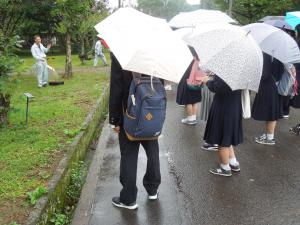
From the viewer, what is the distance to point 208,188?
5.04 metres

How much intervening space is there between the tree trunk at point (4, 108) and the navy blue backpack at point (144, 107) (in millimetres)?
3600

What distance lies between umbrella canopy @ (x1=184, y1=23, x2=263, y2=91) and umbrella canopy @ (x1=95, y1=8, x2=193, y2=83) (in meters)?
0.79

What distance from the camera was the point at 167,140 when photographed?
23.3 feet

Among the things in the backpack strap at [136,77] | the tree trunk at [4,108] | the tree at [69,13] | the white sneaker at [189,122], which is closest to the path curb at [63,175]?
A: the tree trunk at [4,108]

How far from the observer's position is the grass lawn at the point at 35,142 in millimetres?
4336

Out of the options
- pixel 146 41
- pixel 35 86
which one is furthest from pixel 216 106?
pixel 35 86

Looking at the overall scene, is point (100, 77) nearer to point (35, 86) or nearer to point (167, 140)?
point (35, 86)

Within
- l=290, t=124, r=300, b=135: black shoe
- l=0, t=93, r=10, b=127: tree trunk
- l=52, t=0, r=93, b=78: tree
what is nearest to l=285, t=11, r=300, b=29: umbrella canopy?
l=290, t=124, r=300, b=135: black shoe

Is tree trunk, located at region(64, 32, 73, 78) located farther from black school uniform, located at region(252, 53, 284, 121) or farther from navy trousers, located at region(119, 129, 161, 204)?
navy trousers, located at region(119, 129, 161, 204)

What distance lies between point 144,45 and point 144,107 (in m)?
0.57

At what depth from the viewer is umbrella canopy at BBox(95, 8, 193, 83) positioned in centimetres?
363

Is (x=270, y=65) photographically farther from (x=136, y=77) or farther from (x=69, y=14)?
(x=69, y=14)

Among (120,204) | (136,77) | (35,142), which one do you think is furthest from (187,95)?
(136,77)

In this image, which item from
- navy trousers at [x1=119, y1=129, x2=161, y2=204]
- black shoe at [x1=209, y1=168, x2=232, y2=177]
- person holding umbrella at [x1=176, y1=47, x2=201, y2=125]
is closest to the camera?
navy trousers at [x1=119, y1=129, x2=161, y2=204]
